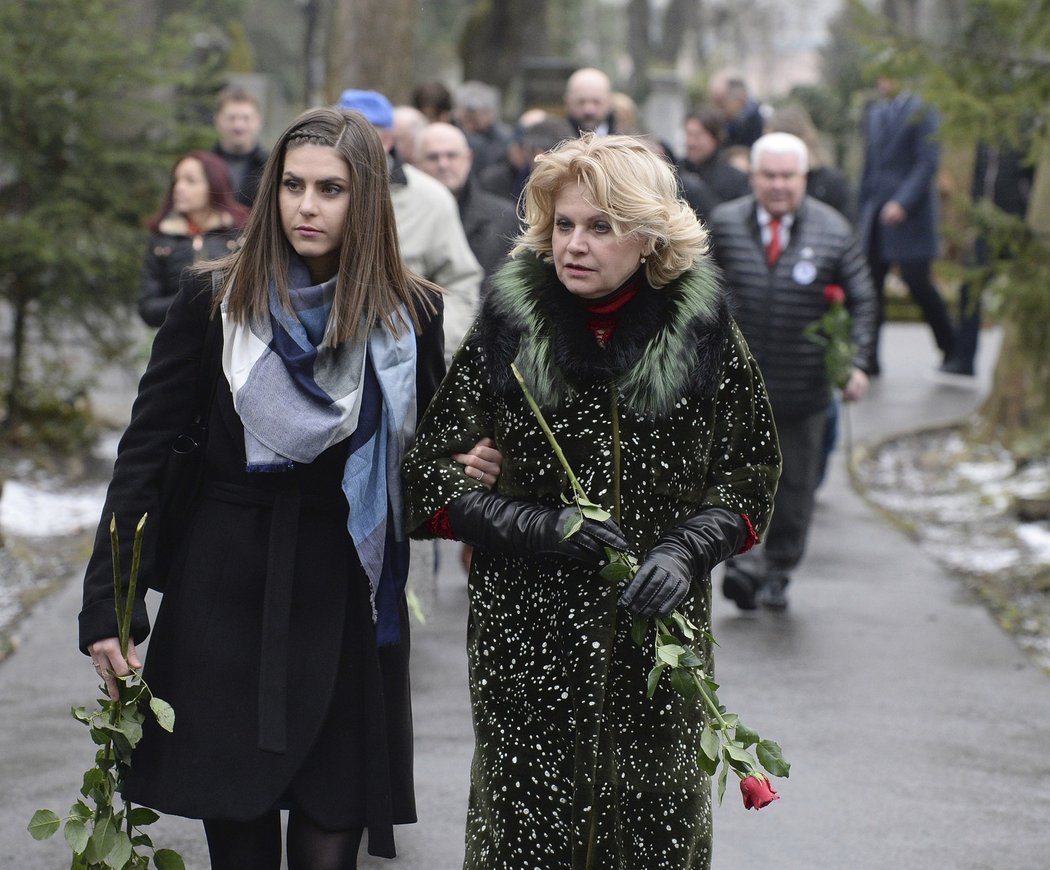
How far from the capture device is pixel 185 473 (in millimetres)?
3564

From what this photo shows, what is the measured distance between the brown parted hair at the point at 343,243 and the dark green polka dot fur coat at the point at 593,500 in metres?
0.26

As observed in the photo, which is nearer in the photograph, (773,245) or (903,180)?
(773,245)

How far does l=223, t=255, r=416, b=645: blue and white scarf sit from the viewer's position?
3412 millimetres

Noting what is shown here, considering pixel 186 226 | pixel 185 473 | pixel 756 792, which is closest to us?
pixel 756 792

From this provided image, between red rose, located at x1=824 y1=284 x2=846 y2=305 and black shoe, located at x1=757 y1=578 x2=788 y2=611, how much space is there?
Answer: 4.28 feet

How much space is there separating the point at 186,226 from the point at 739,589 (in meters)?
3.06

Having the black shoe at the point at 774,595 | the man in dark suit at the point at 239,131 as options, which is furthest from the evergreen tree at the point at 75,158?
the black shoe at the point at 774,595

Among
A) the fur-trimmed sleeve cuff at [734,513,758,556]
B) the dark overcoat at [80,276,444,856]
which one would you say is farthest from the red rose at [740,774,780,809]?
the dark overcoat at [80,276,444,856]

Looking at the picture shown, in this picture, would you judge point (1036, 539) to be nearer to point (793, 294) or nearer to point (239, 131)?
point (793, 294)

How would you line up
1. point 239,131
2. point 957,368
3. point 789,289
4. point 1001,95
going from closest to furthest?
point 789,289, point 1001,95, point 239,131, point 957,368

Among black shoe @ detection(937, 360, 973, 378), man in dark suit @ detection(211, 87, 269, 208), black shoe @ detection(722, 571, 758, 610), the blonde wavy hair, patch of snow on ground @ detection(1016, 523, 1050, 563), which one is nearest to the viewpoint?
the blonde wavy hair

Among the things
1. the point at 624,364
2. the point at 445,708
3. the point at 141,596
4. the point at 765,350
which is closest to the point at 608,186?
the point at 624,364

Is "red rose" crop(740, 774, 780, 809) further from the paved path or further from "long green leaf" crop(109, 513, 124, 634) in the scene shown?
Answer: the paved path

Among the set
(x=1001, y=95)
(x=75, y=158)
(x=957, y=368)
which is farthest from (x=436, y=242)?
(x=957, y=368)
